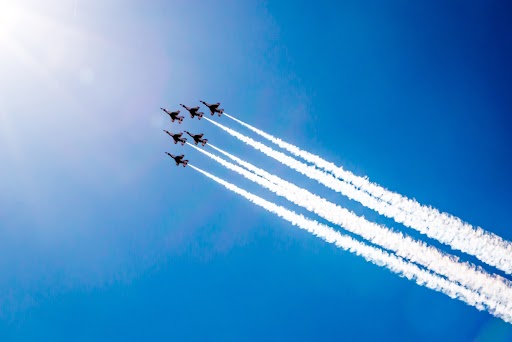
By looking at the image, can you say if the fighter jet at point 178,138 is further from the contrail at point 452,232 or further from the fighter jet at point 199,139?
the contrail at point 452,232

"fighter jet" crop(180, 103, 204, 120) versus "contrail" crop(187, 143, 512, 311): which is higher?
"fighter jet" crop(180, 103, 204, 120)

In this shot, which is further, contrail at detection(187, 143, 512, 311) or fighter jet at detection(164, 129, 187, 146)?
fighter jet at detection(164, 129, 187, 146)

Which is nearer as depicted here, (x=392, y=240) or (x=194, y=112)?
(x=392, y=240)

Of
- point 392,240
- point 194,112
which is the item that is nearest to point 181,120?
point 194,112

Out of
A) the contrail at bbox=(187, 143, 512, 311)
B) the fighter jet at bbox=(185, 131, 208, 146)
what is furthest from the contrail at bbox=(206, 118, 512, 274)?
the fighter jet at bbox=(185, 131, 208, 146)

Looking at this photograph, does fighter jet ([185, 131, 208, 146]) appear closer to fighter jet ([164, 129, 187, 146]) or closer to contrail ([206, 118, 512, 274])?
fighter jet ([164, 129, 187, 146])


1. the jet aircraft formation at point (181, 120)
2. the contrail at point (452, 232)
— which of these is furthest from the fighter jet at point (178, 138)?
the contrail at point (452, 232)

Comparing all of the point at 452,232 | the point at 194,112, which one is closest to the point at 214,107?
the point at 194,112

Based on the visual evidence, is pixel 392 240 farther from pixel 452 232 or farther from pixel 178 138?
pixel 178 138

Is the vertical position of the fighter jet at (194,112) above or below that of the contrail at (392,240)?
above

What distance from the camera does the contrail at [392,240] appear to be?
5516cm

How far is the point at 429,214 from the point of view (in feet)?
190

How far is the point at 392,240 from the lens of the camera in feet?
192

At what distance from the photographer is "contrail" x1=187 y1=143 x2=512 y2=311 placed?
181 feet
